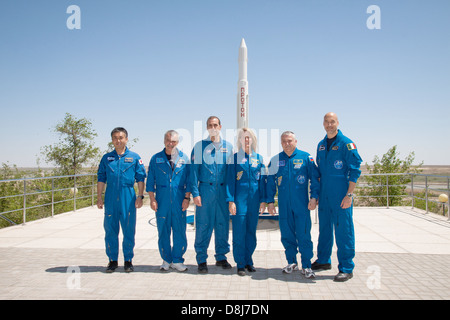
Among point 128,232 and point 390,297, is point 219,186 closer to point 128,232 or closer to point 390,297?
point 128,232

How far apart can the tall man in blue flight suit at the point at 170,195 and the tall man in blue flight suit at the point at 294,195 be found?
1.24 m

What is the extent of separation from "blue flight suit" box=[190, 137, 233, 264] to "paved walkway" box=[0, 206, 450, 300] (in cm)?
54

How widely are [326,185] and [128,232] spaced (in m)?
2.78

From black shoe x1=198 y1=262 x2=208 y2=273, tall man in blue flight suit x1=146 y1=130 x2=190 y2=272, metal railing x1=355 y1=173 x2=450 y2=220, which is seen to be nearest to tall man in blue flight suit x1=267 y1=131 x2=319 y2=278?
black shoe x1=198 y1=262 x2=208 y2=273

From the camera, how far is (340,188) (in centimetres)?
393

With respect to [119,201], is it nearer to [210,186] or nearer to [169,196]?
[169,196]

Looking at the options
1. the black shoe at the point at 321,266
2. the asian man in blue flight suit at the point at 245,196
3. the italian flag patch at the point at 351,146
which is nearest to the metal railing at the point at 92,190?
the black shoe at the point at 321,266

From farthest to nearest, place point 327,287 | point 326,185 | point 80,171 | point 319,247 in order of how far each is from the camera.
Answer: point 80,171, point 319,247, point 326,185, point 327,287

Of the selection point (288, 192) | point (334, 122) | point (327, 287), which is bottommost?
point (327, 287)

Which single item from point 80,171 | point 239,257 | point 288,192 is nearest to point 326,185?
point 288,192

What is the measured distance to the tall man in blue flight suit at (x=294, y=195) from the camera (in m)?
3.96

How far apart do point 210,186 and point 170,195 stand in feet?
1.88

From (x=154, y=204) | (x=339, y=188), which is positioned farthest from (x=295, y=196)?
(x=154, y=204)
